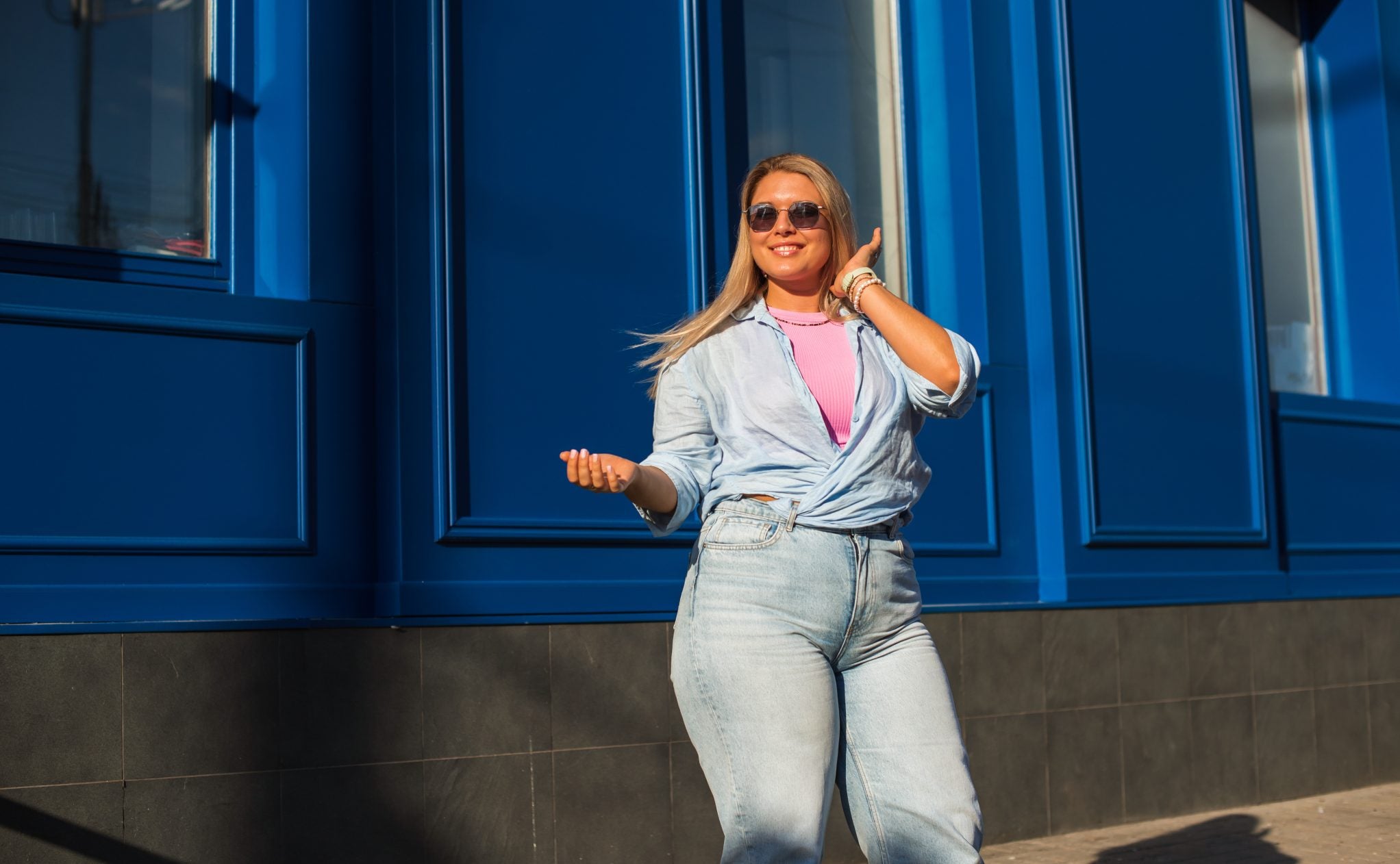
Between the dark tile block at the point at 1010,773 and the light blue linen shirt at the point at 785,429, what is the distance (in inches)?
121

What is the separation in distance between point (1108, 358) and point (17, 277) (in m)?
4.57

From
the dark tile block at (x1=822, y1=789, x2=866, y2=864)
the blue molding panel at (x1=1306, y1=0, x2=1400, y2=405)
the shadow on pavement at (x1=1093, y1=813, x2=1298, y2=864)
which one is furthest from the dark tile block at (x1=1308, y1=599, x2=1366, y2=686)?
the dark tile block at (x1=822, y1=789, x2=866, y2=864)

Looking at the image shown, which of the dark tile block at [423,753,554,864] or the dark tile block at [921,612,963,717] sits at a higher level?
the dark tile block at [921,612,963,717]

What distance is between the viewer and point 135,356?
4254 mm

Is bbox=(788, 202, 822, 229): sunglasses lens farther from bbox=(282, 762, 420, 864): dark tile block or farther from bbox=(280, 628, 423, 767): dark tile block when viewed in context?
bbox=(282, 762, 420, 864): dark tile block

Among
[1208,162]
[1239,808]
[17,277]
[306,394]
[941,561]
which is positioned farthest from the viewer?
[1208,162]

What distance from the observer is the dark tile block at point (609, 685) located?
15.6 ft

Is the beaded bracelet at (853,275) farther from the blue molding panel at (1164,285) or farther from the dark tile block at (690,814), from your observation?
the blue molding panel at (1164,285)

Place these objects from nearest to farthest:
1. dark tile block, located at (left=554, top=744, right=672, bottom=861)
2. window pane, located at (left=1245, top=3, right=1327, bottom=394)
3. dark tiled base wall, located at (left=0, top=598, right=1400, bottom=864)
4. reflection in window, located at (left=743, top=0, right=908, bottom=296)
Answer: dark tiled base wall, located at (left=0, top=598, right=1400, bottom=864)
dark tile block, located at (left=554, top=744, right=672, bottom=861)
reflection in window, located at (left=743, top=0, right=908, bottom=296)
window pane, located at (left=1245, top=3, right=1327, bottom=394)

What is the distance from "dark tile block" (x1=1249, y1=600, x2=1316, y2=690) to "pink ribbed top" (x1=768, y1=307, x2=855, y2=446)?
4633 millimetres

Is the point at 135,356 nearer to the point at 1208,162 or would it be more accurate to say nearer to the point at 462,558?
the point at 462,558

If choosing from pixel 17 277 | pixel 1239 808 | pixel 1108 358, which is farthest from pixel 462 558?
pixel 1239 808

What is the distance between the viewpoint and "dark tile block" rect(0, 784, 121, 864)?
3.77 m

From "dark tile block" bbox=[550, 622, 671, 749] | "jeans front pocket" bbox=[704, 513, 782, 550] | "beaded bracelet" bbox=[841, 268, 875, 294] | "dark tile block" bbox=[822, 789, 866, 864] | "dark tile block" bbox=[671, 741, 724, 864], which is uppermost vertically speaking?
"beaded bracelet" bbox=[841, 268, 875, 294]
